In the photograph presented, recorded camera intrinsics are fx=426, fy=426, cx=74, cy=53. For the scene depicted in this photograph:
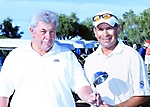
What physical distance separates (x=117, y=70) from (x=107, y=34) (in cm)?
31

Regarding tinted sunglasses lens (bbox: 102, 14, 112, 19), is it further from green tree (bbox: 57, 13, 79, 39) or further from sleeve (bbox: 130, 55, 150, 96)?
green tree (bbox: 57, 13, 79, 39)

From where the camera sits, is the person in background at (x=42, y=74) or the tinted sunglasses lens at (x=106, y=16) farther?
the tinted sunglasses lens at (x=106, y=16)

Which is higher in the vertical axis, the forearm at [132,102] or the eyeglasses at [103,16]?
the eyeglasses at [103,16]

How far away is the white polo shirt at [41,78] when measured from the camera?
3271 mm

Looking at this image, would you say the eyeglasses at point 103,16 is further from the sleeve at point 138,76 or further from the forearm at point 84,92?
the forearm at point 84,92

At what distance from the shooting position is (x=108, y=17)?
3566mm

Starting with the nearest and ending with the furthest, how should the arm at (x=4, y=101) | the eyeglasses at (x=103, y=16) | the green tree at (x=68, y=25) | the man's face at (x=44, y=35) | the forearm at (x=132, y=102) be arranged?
the man's face at (x=44, y=35) → the arm at (x=4, y=101) → the forearm at (x=132, y=102) → the eyeglasses at (x=103, y=16) → the green tree at (x=68, y=25)

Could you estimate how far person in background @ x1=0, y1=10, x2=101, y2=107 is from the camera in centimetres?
326

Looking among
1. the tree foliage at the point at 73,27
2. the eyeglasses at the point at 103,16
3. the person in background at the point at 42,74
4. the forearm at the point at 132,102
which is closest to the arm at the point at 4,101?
the person in background at the point at 42,74

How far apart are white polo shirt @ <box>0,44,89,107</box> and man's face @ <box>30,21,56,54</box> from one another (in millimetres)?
81

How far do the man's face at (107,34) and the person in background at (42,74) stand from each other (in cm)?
38

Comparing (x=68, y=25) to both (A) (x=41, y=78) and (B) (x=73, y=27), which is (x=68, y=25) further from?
(A) (x=41, y=78)

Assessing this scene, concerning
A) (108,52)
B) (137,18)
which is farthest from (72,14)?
(108,52)

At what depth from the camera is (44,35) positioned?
3229mm
